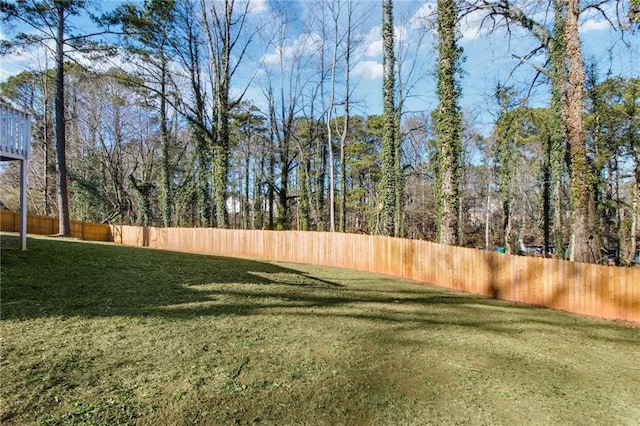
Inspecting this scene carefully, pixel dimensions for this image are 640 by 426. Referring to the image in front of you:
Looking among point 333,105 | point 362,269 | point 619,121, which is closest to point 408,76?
point 333,105

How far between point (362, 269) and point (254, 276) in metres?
4.82

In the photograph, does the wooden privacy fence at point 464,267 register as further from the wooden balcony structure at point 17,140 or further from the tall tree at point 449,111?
the wooden balcony structure at point 17,140

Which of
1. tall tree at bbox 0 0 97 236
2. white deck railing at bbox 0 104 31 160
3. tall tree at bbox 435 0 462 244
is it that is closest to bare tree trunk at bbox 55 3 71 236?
tall tree at bbox 0 0 97 236

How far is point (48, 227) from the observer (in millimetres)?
16641

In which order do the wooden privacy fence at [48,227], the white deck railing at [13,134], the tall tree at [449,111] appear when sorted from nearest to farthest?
the white deck railing at [13,134] → the tall tree at [449,111] → the wooden privacy fence at [48,227]

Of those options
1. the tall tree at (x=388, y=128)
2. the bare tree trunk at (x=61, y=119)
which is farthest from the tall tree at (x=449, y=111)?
the bare tree trunk at (x=61, y=119)

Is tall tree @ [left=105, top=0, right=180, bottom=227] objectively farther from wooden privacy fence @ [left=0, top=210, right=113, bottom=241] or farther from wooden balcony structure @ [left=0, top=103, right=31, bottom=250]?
wooden balcony structure @ [left=0, top=103, right=31, bottom=250]

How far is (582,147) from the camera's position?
25.0 feet

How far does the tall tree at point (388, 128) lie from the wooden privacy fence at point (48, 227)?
13522 millimetres

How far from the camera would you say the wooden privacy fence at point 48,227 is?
15.5 meters

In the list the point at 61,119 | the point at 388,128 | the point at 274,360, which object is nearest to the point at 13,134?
the point at 274,360

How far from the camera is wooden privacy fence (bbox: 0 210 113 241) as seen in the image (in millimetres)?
15500

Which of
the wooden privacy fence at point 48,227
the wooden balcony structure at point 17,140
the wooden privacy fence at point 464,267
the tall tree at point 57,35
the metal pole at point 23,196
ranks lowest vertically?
the wooden privacy fence at point 464,267

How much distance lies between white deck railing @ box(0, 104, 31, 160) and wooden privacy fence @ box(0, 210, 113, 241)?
1079cm
